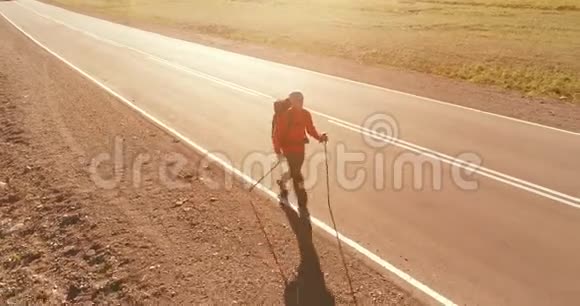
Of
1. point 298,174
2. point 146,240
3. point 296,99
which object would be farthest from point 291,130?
point 146,240

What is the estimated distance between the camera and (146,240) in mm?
7062

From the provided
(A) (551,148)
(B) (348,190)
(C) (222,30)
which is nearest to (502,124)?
(A) (551,148)

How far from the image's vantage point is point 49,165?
10250 mm

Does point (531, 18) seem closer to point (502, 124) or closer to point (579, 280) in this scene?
point (502, 124)

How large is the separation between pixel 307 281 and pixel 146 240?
2587 millimetres

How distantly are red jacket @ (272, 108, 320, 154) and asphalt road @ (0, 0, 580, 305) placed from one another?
1.17 metres

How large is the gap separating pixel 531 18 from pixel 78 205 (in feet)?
125

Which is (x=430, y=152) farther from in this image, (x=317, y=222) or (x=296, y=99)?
(x=296, y=99)

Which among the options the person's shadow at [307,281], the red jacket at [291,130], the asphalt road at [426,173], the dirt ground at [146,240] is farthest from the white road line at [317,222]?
the red jacket at [291,130]

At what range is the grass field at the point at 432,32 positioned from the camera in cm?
2005

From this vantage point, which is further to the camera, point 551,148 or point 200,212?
point 551,148

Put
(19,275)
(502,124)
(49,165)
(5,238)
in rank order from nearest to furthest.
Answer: (19,275) → (5,238) → (49,165) → (502,124)

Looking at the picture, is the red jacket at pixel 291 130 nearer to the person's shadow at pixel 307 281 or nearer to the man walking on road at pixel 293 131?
the man walking on road at pixel 293 131

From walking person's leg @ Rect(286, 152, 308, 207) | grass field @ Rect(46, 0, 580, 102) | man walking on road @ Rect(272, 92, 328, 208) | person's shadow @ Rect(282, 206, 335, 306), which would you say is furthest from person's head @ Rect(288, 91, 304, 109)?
grass field @ Rect(46, 0, 580, 102)
